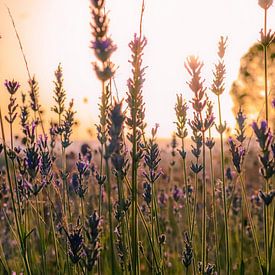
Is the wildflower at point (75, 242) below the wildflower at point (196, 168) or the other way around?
below

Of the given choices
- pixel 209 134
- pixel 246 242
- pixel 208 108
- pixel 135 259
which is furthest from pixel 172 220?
pixel 135 259

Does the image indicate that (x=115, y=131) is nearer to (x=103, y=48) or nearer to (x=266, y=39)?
(x=103, y=48)

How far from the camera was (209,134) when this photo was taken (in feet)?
10.2

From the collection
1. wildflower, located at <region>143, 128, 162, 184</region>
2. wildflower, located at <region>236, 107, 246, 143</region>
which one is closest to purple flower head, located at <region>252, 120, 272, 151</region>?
wildflower, located at <region>143, 128, 162, 184</region>

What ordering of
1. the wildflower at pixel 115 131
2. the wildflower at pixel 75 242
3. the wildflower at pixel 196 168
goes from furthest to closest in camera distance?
the wildflower at pixel 196 168 < the wildflower at pixel 75 242 < the wildflower at pixel 115 131

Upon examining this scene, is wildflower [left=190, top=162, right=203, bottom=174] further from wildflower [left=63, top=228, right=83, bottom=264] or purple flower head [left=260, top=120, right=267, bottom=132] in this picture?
wildflower [left=63, top=228, right=83, bottom=264]

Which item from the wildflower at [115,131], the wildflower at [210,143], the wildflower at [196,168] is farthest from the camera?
the wildflower at [210,143]

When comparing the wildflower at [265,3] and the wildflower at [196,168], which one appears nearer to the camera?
the wildflower at [265,3]

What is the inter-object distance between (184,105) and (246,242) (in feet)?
12.8

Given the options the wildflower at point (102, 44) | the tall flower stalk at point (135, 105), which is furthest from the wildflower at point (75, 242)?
the wildflower at point (102, 44)

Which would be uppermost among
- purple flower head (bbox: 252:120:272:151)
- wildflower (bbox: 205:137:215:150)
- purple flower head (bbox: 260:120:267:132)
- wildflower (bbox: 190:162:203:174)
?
wildflower (bbox: 205:137:215:150)

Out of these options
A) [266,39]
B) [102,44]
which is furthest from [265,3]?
[102,44]

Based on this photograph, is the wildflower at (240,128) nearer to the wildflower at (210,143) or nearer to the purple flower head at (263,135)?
the wildflower at (210,143)

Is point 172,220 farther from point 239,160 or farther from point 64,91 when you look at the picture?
point 239,160
